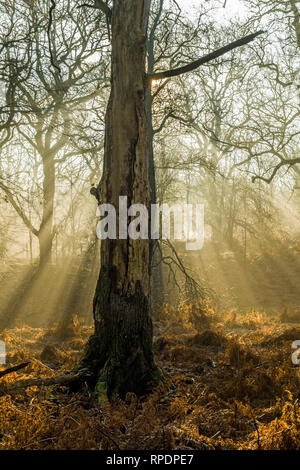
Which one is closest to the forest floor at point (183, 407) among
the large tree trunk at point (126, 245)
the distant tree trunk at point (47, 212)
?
the large tree trunk at point (126, 245)

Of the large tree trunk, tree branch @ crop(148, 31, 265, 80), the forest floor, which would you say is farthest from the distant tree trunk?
tree branch @ crop(148, 31, 265, 80)

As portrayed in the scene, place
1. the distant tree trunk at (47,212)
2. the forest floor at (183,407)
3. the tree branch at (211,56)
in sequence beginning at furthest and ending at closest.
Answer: the distant tree trunk at (47,212) < the tree branch at (211,56) < the forest floor at (183,407)

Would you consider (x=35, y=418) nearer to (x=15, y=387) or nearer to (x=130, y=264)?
(x=15, y=387)

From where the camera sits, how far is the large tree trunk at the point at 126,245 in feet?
14.4

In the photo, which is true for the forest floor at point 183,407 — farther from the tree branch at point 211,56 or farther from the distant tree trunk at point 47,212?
the distant tree trunk at point 47,212

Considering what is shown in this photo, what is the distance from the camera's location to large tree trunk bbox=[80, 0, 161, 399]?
14.4ft

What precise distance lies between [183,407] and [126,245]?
1888mm

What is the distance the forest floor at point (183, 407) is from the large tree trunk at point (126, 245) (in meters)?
0.50

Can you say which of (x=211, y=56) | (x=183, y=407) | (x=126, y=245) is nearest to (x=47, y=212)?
(x=126, y=245)

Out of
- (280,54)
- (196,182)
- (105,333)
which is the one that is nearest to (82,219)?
(196,182)

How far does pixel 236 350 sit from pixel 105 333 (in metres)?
2.45

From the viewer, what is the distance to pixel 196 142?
25.4 metres

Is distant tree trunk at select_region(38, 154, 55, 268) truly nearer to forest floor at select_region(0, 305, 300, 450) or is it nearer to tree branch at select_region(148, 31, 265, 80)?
forest floor at select_region(0, 305, 300, 450)

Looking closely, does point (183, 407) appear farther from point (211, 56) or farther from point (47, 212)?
point (47, 212)
